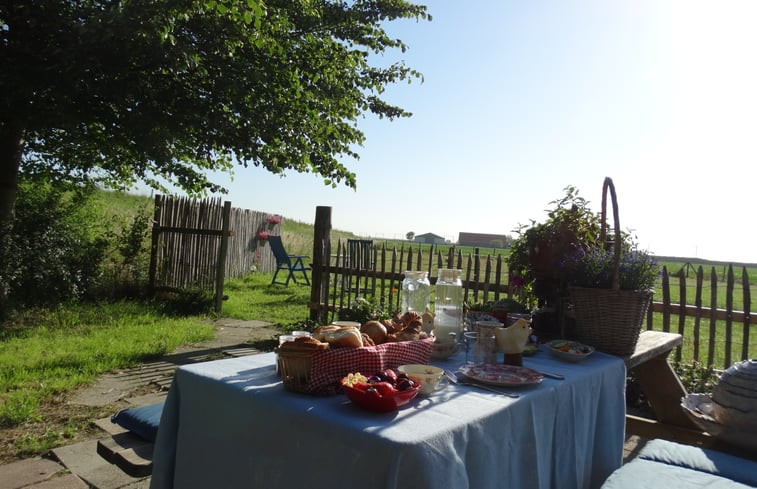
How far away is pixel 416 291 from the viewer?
2.21 m

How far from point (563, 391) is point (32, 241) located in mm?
7518

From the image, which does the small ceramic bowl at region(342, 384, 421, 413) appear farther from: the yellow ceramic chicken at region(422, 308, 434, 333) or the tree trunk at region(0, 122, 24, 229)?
the tree trunk at region(0, 122, 24, 229)

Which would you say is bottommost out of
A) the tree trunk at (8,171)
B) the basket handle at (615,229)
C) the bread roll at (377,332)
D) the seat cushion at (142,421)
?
the seat cushion at (142,421)

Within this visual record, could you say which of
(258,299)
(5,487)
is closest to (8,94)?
(5,487)

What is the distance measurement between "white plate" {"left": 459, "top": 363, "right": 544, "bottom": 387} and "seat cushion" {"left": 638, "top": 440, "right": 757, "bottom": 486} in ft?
2.94

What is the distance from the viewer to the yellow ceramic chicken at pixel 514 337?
69.2 inches

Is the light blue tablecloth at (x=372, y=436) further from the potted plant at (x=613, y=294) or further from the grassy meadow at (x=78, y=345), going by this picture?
the grassy meadow at (x=78, y=345)

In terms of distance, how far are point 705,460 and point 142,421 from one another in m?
2.39

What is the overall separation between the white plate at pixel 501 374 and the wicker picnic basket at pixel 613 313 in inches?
28.2

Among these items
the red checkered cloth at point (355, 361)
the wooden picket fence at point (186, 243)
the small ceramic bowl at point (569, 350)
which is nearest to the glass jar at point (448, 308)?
the red checkered cloth at point (355, 361)

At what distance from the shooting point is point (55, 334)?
18.5 feet

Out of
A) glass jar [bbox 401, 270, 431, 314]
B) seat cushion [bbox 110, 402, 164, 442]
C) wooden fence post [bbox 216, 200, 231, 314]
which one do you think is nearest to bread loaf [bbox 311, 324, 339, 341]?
glass jar [bbox 401, 270, 431, 314]

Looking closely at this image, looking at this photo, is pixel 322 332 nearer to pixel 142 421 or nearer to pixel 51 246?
pixel 142 421

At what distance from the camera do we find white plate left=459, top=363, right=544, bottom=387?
4.97ft
